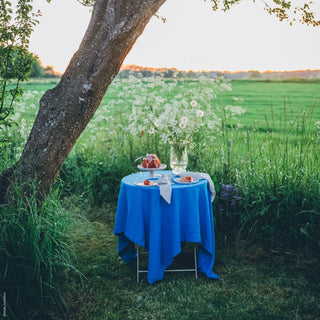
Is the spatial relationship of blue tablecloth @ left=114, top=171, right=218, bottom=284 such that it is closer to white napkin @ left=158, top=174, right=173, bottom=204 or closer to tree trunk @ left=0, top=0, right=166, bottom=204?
white napkin @ left=158, top=174, right=173, bottom=204

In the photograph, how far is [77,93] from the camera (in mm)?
3371

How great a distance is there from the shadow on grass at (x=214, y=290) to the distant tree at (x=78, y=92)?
39.3 inches

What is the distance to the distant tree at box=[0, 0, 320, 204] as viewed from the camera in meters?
3.35

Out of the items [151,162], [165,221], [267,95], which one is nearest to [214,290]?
[165,221]

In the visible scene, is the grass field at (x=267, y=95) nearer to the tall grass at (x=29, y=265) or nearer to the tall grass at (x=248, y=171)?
the tall grass at (x=248, y=171)

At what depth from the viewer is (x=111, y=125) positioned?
6473 millimetres

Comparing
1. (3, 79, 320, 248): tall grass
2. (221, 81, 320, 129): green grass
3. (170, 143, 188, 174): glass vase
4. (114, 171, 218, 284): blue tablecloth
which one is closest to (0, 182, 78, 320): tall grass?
(114, 171, 218, 284): blue tablecloth

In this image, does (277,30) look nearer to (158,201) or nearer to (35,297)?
(158,201)

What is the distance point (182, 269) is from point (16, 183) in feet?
5.88

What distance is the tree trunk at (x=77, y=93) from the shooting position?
335 cm

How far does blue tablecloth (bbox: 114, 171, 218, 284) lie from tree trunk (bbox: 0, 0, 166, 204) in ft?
2.51

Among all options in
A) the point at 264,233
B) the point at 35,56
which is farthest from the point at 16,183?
the point at 264,233

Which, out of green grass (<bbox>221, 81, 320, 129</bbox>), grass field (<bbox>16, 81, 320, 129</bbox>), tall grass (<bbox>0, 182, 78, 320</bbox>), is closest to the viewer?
tall grass (<bbox>0, 182, 78, 320</bbox>)

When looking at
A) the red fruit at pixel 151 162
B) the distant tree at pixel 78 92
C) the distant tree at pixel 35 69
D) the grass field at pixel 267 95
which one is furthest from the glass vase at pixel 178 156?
the grass field at pixel 267 95
